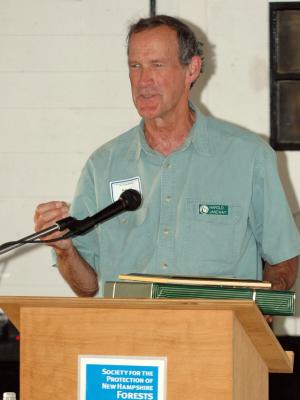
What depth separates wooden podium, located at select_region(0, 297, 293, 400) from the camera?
2.01 m

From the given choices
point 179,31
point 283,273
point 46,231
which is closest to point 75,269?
point 283,273

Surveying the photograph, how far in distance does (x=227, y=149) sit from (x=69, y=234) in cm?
103

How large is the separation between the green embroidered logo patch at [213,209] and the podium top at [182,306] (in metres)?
1.00

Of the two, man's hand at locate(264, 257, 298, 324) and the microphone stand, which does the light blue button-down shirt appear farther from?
the microphone stand

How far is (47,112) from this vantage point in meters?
5.05

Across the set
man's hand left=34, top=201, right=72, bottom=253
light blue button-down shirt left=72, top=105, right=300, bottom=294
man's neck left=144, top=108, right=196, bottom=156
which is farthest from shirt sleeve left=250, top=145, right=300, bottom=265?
man's hand left=34, top=201, right=72, bottom=253

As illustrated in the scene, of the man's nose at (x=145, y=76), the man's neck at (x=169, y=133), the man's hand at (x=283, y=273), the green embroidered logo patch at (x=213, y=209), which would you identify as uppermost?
the man's nose at (x=145, y=76)

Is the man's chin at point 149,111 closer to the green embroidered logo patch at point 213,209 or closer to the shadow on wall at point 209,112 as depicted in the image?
the green embroidered logo patch at point 213,209

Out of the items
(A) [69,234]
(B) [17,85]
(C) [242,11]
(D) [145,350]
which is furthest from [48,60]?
(D) [145,350]

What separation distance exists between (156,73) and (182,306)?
134 cm

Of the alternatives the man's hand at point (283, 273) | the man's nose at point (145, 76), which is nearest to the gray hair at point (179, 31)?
the man's nose at point (145, 76)

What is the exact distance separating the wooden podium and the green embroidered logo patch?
1.07 m

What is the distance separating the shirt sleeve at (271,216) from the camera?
10.5 ft

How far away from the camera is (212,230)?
3244mm
